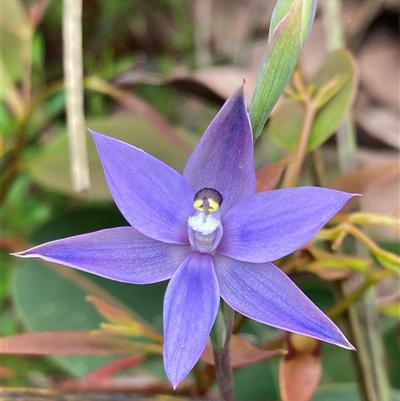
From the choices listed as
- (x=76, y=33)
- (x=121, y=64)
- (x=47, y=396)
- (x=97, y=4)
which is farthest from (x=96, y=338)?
(x=97, y=4)

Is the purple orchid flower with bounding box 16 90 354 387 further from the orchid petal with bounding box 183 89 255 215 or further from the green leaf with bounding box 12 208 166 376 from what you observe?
the green leaf with bounding box 12 208 166 376

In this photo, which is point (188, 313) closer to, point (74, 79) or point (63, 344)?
point (63, 344)

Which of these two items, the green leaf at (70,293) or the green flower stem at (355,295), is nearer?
the green flower stem at (355,295)

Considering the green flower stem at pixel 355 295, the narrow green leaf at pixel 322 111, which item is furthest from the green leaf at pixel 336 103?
the green flower stem at pixel 355 295

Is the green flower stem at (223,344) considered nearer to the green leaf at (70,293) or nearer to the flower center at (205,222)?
the flower center at (205,222)

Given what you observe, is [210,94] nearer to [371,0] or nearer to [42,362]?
[371,0]

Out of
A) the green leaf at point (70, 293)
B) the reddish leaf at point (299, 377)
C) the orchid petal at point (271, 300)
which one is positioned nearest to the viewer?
the orchid petal at point (271, 300)
